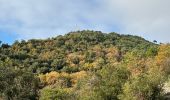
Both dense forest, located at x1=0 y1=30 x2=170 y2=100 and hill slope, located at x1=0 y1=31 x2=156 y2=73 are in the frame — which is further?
hill slope, located at x1=0 y1=31 x2=156 y2=73

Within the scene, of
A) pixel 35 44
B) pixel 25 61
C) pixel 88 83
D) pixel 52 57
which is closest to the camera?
pixel 88 83

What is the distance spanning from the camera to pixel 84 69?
15875 cm

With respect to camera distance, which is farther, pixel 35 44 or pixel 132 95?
pixel 35 44

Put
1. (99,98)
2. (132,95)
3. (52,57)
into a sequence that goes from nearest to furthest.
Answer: (132,95), (99,98), (52,57)

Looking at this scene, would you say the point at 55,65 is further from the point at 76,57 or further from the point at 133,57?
the point at 133,57

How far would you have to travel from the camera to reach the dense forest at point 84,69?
68.7 meters

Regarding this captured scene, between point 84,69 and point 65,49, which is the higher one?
point 65,49

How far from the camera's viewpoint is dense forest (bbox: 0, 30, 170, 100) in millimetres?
68738

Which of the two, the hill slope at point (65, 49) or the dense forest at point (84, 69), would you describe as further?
the hill slope at point (65, 49)

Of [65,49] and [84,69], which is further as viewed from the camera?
[65,49]

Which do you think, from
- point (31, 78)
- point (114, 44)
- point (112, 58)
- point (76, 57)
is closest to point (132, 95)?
point (31, 78)

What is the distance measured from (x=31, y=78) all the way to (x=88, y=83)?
2343cm

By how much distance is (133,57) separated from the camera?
10288cm

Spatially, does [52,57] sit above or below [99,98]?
above
